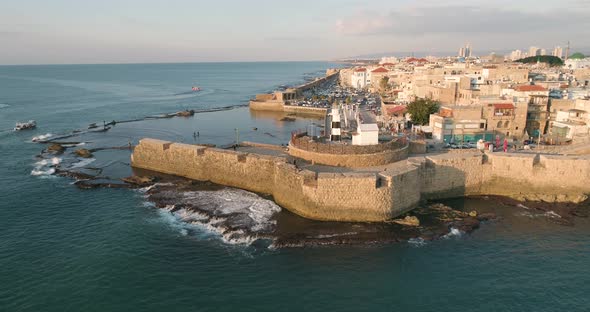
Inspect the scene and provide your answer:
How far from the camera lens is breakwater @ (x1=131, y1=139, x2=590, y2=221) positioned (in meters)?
23.4

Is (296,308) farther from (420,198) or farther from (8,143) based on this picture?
(8,143)

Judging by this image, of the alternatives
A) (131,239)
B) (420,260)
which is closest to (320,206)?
(420,260)

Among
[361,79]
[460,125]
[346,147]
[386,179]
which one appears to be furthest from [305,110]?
[386,179]

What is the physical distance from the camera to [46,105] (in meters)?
82.4

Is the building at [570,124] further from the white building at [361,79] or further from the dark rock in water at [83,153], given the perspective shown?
the white building at [361,79]

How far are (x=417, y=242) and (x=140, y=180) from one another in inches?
849

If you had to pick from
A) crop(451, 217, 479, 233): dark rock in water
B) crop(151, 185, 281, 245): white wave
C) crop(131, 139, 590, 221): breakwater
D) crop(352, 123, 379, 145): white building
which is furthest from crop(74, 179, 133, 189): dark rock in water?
crop(451, 217, 479, 233): dark rock in water

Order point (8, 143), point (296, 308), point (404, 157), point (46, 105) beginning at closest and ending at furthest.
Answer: point (296, 308) → point (404, 157) → point (8, 143) → point (46, 105)

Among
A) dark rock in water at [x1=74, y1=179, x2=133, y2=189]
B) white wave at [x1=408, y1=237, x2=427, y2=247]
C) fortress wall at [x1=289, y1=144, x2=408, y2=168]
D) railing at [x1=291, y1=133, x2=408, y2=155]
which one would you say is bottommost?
white wave at [x1=408, y1=237, x2=427, y2=247]

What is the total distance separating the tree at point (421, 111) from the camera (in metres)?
41.5

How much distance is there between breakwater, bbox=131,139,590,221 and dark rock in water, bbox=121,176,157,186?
2446 mm

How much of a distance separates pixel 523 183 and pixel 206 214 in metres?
21.5

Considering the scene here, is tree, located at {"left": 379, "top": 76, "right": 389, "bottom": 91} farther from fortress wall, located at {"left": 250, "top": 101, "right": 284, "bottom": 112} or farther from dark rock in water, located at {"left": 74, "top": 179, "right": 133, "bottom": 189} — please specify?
dark rock in water, located at {"left": 74, "top": 179, "right": 133, "bottom": 189}

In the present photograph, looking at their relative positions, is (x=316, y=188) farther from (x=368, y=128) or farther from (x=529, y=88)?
(x=529, y=88)
